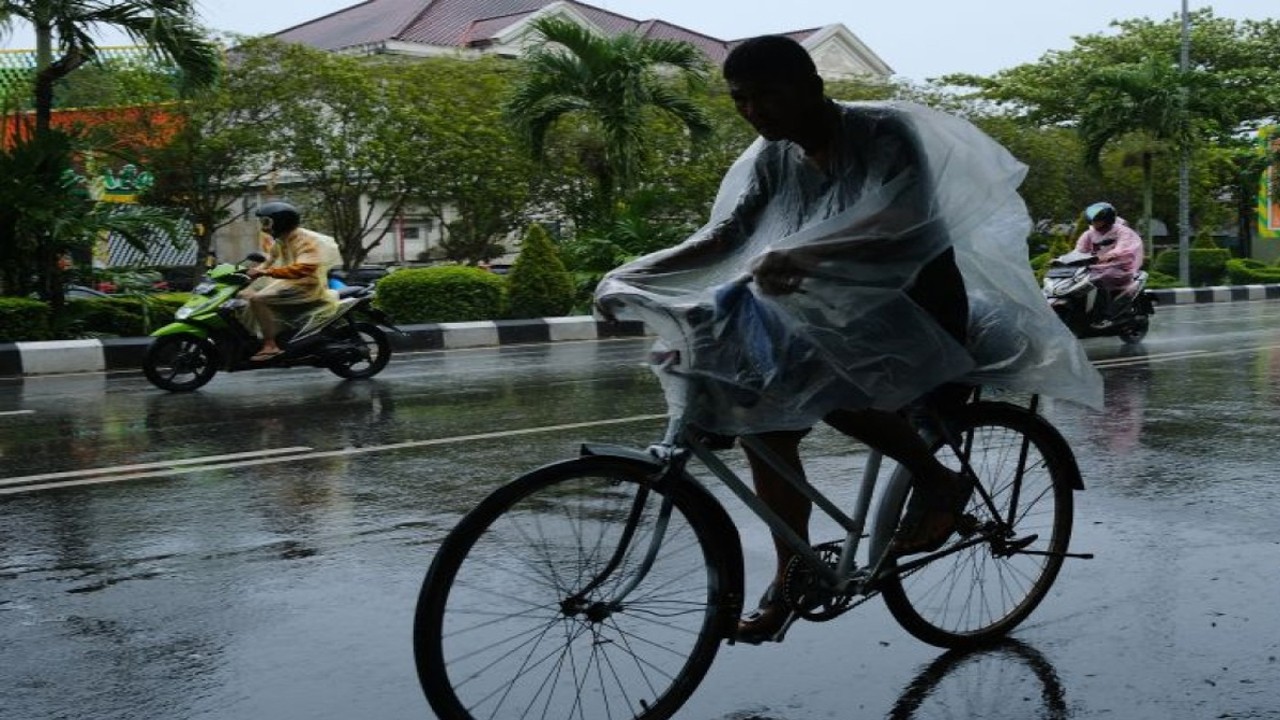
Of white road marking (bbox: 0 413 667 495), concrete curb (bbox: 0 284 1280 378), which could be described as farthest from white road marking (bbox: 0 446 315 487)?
concrete curb (bbox: 0 284 1280 378)

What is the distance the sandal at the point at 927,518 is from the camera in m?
3.64

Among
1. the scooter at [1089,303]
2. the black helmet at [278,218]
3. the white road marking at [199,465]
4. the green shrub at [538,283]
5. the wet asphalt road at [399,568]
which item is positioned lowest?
the wet asphalt road at [399,568]

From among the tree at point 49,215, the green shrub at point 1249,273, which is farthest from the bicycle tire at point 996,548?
the green shrub at point 1249,273

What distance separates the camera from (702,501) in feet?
10.4

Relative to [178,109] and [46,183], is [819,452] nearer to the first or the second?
[46,183]

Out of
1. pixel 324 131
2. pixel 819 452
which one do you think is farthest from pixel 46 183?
pixel 324 131

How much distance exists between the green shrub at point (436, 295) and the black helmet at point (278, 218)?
20.5ft

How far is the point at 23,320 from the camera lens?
46.1 ft

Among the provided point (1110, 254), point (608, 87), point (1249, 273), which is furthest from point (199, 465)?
point (1249, 273)

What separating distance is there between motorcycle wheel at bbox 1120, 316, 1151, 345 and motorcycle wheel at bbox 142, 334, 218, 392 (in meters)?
8.58

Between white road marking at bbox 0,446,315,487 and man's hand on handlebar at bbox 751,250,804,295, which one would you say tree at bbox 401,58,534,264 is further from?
man's hand on handlebar at bbox 751,250,804,295

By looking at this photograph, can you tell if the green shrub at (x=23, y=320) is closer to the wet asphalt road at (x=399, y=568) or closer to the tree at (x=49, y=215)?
the tree at (x=49, y=215)

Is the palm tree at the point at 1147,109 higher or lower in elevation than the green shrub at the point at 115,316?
higher

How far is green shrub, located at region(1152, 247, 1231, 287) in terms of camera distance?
35500 mm
